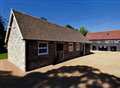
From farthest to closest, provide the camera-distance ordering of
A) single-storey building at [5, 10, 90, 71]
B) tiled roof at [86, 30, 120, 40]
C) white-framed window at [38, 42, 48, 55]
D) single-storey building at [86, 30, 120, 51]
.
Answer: tiled roof at [86, 30, 120, 40] → single-storey building at [86, 30, 120, 51] → white-framed window at [38, 42, 48, 55] → single-storey building at [5, 10, 90, 71]

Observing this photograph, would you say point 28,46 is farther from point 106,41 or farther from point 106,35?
point 106,35

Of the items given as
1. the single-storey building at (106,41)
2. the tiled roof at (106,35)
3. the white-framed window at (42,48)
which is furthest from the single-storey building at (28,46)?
the tiled roof at (106,35)

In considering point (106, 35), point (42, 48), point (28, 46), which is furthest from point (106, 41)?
point (28, 46)

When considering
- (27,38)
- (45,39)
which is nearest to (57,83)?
(27,38)

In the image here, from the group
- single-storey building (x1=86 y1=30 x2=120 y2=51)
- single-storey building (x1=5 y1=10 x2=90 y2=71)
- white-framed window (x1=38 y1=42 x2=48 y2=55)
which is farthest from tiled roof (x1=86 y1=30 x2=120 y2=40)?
white-framed window (x1=38 y1=42 x2=48 y2=55)

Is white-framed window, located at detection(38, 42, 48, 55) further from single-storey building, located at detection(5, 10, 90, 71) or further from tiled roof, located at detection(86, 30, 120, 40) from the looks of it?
tiled roof, located at detection(86, 30, 120, 40)

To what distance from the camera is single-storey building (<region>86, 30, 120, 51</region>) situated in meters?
44.5

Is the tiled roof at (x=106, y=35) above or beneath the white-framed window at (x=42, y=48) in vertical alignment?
above

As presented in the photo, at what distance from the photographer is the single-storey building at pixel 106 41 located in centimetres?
4452

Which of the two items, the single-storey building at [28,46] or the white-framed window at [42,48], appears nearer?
the single-storey building at [28,46]

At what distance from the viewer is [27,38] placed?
12703 millimetres

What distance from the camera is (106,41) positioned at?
46344 mm

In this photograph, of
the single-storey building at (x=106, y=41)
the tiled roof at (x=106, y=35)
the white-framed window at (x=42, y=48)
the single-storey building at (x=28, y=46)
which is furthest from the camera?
the tiled roof at (x=106, y=35)

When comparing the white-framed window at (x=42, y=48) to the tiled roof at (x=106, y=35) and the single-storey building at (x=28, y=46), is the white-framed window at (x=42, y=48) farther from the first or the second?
the tiled roof at (x=106, y=35)
